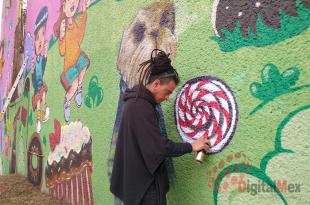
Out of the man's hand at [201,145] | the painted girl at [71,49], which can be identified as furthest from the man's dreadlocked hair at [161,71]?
the painted girl at [71,49]

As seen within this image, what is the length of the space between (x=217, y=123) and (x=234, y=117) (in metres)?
0.14

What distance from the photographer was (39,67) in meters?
5.50

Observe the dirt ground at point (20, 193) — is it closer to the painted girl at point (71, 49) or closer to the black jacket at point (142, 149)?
the painted girl at point (71, 49)

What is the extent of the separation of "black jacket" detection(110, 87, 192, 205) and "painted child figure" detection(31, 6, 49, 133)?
3.06m

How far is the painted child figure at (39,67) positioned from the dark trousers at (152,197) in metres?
3.17

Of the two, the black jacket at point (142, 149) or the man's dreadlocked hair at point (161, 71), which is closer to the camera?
the black jacket at point (142, 149)

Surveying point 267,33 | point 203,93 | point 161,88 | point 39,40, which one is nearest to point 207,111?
point 203,93

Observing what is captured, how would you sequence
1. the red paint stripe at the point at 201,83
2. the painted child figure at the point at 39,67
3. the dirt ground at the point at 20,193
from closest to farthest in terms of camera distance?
1. the red paint stripe at the point at 201,83
2. the dirt ground at the point at 20,193
3. the painted child figure at the point at 39,67

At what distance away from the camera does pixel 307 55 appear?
5.80ft

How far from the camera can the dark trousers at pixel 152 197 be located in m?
2.24

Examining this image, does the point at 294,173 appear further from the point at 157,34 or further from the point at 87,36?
the point at 87,36

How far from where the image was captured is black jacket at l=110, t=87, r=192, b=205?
216cm

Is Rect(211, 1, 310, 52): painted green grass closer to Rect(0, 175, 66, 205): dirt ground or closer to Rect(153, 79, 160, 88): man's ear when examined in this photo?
Rect(153, 79, 160, 88): man's ear

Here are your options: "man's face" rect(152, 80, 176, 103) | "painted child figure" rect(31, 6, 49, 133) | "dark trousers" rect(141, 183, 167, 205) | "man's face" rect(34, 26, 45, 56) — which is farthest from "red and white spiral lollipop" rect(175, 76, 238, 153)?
"man's face" rect(34, 26, 45, 56)
